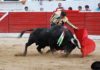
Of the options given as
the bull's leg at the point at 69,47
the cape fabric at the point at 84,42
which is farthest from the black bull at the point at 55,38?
the cape fabric at the point at 84,42

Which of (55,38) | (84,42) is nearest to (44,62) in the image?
(55,38)

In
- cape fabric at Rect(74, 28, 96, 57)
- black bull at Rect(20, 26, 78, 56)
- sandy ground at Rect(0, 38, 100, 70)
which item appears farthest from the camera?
cape fabric at Rect(74, 28, 96, 57)

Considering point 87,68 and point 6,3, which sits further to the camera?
point 6,3

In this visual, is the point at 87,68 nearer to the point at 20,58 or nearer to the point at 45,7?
the point at 20,58

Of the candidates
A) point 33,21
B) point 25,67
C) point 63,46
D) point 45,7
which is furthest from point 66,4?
point 25,67

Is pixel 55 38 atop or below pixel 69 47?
atop

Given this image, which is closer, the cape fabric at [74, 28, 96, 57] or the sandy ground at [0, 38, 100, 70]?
the sandy ground at [0, 38, 100, 70]

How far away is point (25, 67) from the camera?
7.87 m

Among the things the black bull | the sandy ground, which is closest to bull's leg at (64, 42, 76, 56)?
the black bull

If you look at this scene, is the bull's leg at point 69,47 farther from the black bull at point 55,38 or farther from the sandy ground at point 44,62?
the sandy ground at point 44,62

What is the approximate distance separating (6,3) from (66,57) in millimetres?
11489

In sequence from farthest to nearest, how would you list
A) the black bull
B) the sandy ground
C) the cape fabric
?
1. the cape fabric
2. the black bull
3. the sandy ground

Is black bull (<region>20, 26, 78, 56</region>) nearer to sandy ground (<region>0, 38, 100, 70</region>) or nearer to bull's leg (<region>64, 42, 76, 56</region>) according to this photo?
bull's leg (<region>64, 42, 76, 56</region>)

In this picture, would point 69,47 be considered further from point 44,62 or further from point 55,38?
point 44,62
